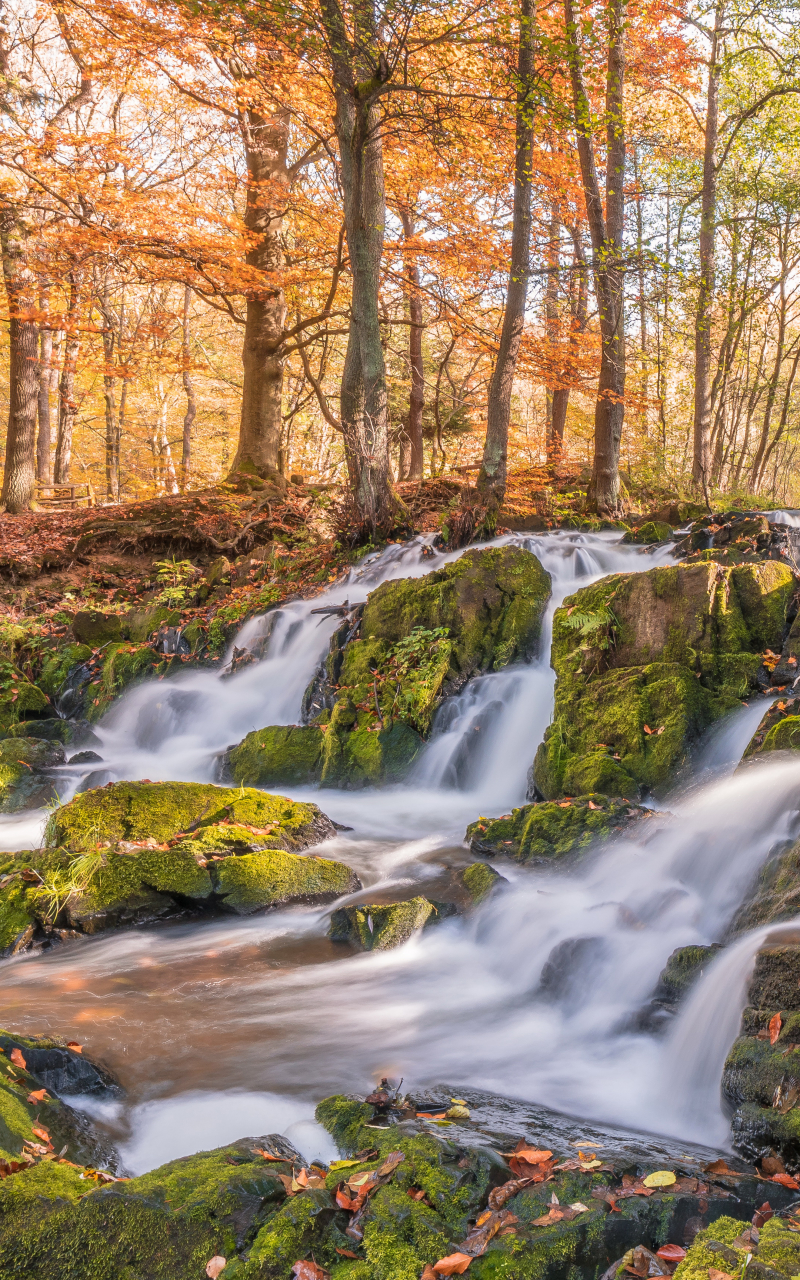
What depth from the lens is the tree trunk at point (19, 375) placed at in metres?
14.5

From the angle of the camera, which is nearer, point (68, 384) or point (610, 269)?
point (610, 269)

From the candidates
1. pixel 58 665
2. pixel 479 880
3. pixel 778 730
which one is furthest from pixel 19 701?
pixel 778 730

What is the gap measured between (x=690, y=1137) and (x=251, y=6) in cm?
1396

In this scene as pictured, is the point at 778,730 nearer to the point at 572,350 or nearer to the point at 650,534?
the point at 650,534

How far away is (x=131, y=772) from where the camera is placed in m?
9.33

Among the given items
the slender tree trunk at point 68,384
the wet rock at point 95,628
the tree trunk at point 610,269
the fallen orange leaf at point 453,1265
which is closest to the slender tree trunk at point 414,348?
the tree trunk at point 610,269

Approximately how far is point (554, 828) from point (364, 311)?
9093mm

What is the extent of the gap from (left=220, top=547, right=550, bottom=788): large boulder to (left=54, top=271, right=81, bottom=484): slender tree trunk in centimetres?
883

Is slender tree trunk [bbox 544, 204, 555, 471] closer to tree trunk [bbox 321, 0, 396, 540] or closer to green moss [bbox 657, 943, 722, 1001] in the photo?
tree trunk [bbox 321, 0, 396, 540]

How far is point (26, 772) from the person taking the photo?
8766mm

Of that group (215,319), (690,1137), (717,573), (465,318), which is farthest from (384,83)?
(215,319)

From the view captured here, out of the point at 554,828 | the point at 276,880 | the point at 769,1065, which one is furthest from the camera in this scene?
the point at 554,828

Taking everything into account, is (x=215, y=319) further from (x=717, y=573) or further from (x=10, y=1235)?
(x=10, y=1235)

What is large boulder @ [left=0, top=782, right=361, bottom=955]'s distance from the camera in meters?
5.42
